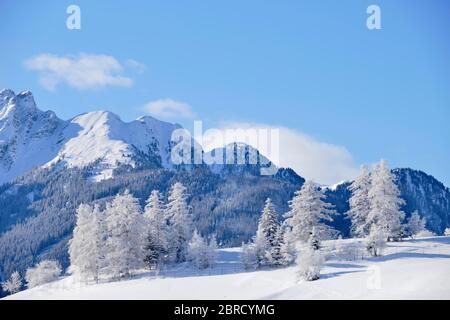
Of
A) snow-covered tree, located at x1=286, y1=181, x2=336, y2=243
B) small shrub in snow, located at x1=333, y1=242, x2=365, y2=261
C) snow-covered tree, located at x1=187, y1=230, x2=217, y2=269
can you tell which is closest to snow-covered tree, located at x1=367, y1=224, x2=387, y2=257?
small shrub in snow, located at x1=333, y1=242, x2=365, y2=261

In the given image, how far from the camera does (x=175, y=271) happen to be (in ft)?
246

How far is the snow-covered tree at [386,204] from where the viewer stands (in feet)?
254

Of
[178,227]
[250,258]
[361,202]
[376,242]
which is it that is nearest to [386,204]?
[361,202]

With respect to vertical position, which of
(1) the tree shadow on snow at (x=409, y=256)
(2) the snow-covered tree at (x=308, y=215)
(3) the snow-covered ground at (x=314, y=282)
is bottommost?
(3) the snow-covered ground at (x=314, y=282)

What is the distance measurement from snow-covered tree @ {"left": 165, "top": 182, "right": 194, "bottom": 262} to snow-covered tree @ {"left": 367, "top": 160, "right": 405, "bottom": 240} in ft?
80.4

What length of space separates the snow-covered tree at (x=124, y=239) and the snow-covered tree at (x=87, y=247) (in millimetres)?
1286

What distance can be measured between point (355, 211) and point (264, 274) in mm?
24299

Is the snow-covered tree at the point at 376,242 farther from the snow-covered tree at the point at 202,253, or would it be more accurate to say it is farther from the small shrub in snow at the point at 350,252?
the snow-covered tree at the point at 202,253

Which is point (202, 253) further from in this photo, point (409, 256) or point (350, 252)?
point (409, 256)

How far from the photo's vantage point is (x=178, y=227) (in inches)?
3334

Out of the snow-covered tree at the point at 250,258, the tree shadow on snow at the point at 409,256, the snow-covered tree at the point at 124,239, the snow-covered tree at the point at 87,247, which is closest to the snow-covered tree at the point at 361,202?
the tree shadow on snow at the point at 409,256

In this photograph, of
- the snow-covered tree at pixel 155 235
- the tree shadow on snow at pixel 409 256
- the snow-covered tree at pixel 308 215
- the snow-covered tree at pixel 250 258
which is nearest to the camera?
the tree shadow on snow at pixel 409 256
